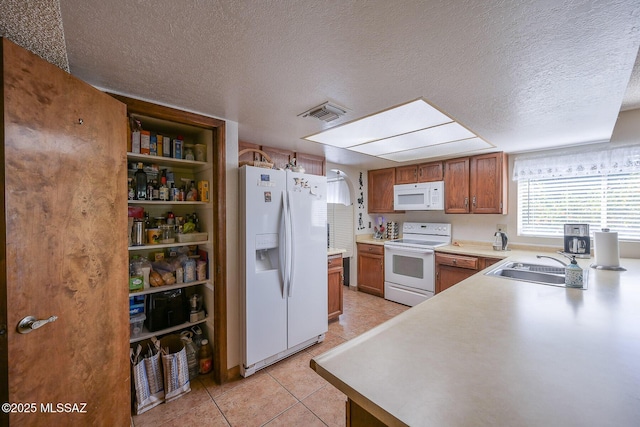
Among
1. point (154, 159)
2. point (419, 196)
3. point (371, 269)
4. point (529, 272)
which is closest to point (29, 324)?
point (154, 159)

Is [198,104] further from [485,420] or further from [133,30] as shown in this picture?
[485,420]

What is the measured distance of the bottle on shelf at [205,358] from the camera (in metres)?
2.11

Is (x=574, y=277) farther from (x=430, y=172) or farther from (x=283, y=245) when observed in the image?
(x=430, y=172)

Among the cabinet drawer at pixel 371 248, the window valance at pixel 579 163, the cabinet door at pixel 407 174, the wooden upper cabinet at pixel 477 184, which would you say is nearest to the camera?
the window valance at pixel 579 163

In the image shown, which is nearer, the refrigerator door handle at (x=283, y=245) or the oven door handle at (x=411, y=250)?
the refrigerator door handle at (x=283, y=245)

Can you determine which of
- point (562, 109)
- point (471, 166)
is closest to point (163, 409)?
point (562, 109)

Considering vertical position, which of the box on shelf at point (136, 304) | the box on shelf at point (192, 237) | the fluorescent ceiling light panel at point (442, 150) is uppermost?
the fluorescent ceiling light panel at point (442, 150)

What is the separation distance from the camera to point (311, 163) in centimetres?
326

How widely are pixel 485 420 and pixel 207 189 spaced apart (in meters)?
2.14

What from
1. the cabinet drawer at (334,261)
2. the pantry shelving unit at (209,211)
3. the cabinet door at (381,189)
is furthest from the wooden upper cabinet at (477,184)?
the pantry shelving unit at (209,211)

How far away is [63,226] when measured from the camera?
111cm

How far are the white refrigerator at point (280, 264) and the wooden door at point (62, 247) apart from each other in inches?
31.9

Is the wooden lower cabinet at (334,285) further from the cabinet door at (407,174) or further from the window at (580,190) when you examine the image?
the window at (580,190)

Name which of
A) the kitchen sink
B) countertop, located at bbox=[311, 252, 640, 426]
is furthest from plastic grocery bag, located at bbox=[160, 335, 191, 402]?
the kitchen sink
